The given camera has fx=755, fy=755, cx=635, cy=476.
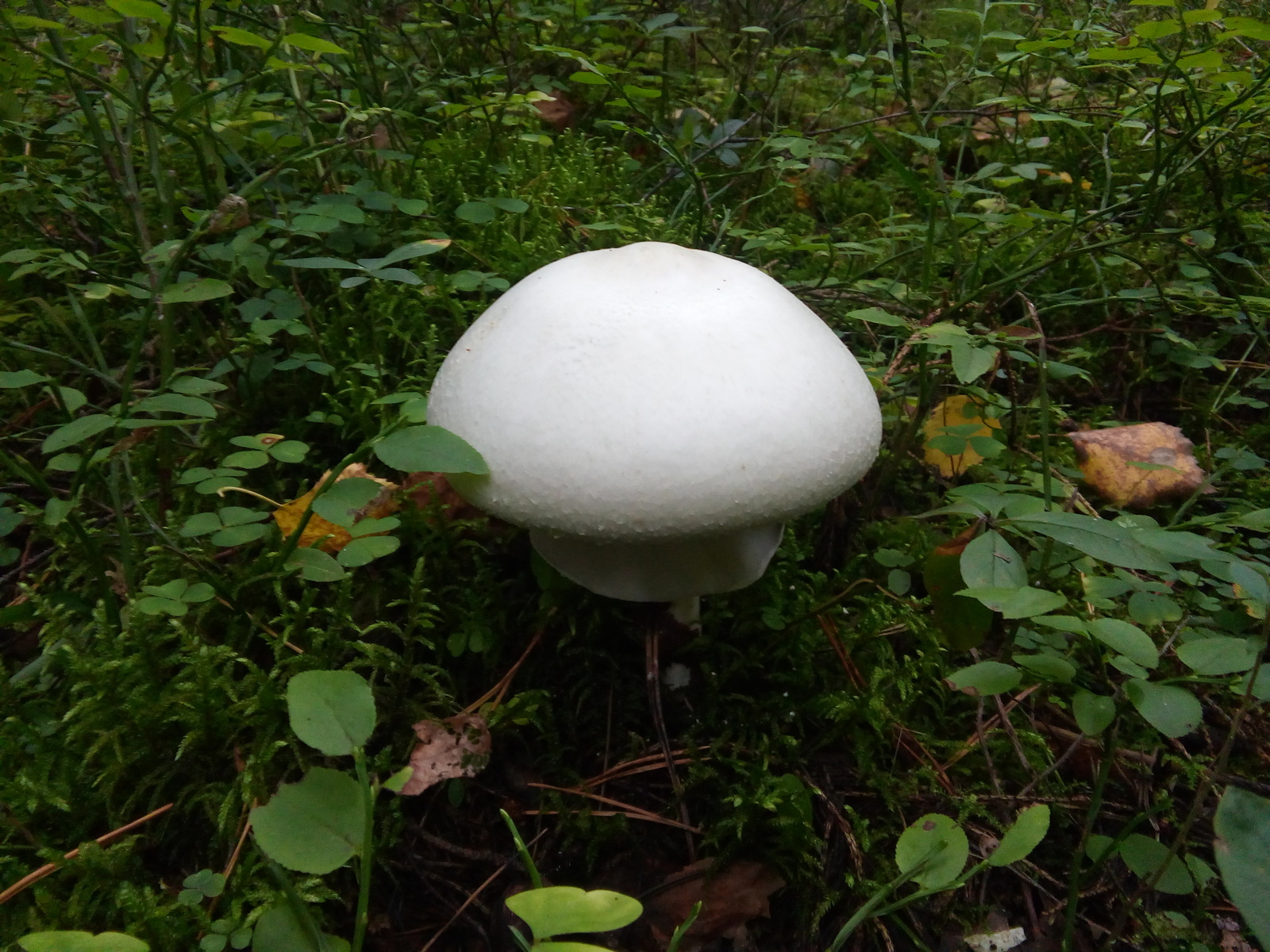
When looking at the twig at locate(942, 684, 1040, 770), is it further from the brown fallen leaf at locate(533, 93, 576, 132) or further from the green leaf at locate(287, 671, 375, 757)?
the brown fallen leaf at locate(533, 93, 576, 132)

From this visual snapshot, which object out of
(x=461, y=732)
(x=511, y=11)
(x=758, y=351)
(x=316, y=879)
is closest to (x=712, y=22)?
(x=511, y=11)

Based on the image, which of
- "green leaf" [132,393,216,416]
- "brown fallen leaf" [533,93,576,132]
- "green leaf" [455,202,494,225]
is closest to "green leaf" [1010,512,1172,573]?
"green leaf" [132,393,216,416]

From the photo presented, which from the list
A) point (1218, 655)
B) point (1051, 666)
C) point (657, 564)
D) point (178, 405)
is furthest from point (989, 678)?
point (178, 405)

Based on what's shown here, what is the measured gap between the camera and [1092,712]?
1.23m

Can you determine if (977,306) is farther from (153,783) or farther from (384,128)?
(153,783)

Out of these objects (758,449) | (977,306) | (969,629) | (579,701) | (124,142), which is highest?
(124,142)

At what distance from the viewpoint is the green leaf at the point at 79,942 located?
940 mm

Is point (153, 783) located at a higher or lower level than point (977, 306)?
lower

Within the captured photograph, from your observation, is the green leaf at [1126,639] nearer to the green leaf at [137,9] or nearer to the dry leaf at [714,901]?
the dry leaf at [714,901]

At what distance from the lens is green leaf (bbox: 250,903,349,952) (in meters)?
1.14

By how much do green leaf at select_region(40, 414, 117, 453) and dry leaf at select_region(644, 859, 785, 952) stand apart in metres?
1.44

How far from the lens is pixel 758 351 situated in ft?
4.65

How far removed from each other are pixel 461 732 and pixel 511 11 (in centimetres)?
335

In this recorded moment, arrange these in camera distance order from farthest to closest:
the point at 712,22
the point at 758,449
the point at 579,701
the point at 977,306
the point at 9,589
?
1. the point at 712,22
2. the point at 977,306
3. the point at 9,589
4. the point at 579,701
5. the point at 758,449
